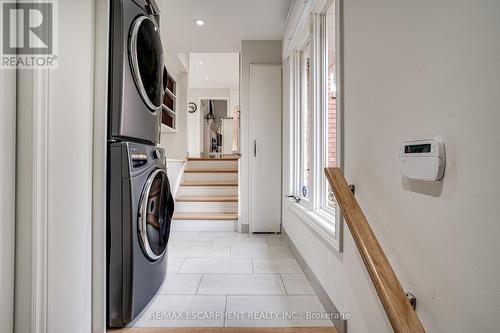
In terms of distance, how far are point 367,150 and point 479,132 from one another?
49 cm

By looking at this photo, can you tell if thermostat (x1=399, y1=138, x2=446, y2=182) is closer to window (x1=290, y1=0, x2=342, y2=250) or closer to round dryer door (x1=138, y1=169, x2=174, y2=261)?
window (x1=290, y1=0, x2=342, y2=250)

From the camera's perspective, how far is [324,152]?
1.83 metres

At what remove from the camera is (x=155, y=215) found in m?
1.59

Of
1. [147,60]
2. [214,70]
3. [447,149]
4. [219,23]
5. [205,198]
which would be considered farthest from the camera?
[214,70]

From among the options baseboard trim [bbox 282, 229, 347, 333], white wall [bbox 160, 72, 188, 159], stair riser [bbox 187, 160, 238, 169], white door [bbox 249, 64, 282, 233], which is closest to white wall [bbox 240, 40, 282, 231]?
white door [bbox 249, 64, 282, 233]

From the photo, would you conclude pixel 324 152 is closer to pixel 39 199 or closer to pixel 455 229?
pixel 455 229

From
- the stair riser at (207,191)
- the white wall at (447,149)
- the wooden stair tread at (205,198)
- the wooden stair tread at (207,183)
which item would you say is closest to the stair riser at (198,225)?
the wooden stair tread at (205,198)

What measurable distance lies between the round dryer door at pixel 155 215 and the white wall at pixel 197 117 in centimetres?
462

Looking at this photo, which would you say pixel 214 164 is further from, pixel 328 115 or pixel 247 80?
pixel 328 115

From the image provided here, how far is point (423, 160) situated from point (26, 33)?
1385 mm

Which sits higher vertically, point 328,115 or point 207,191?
point 328,115

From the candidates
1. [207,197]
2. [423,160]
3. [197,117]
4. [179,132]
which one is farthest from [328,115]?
[197,117]

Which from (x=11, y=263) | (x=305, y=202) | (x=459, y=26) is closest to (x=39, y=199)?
(x=11, y=263)

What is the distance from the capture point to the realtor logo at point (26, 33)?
0.85 m
